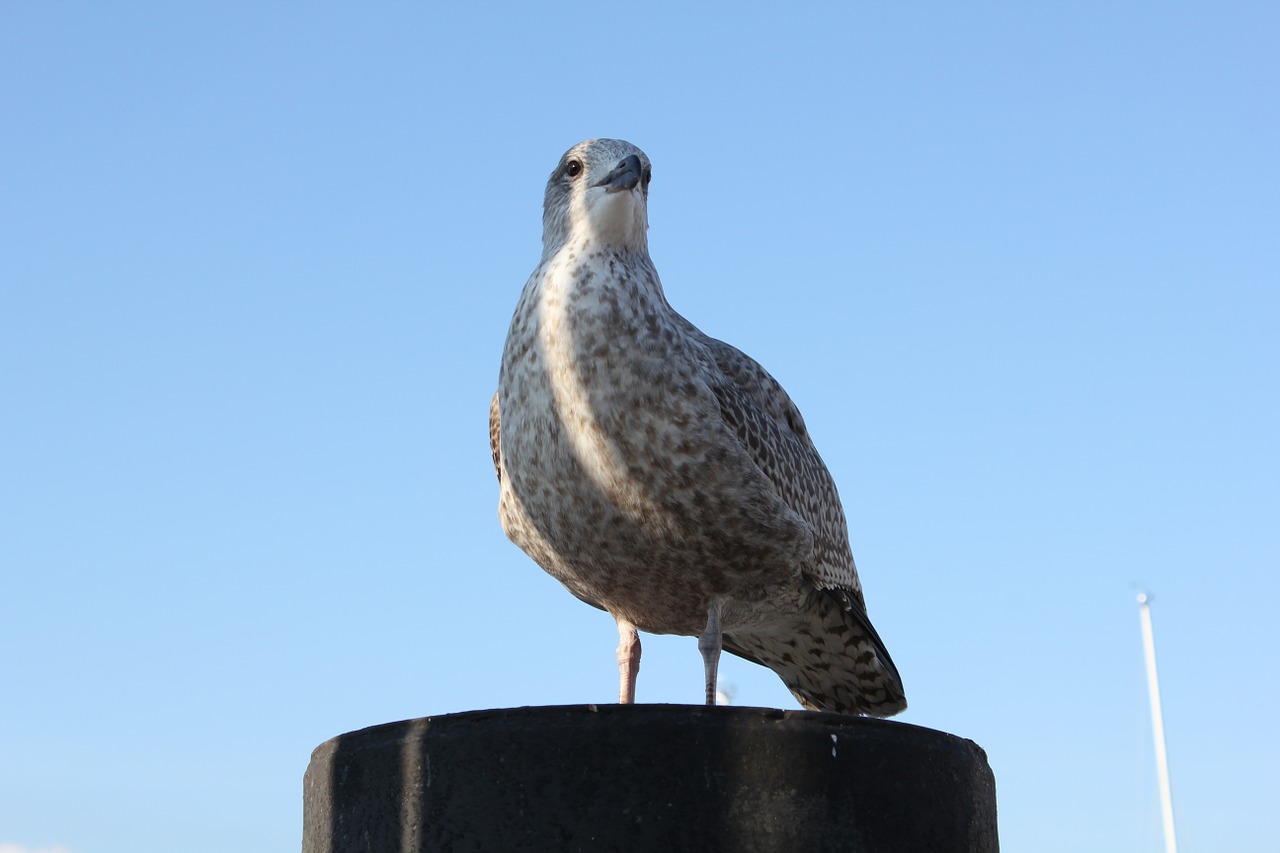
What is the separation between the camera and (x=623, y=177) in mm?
6953

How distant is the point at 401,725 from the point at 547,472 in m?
1.81

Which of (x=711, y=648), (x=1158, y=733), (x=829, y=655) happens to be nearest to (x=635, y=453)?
(x=711, y=648)

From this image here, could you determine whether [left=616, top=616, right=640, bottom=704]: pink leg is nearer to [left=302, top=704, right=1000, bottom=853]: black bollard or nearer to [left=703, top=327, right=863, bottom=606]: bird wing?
[left=703, top=327, right=863, bottom=606]: bird wing

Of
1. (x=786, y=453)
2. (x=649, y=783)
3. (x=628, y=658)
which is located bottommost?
(x=649, y=783)

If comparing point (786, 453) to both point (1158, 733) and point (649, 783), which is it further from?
point (1158, 733)

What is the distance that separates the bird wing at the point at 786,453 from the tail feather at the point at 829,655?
A: 5.7 inches

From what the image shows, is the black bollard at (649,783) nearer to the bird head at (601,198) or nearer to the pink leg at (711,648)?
the pink leg at (711,648)

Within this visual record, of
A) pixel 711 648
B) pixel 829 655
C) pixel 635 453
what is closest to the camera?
pixel 635 453

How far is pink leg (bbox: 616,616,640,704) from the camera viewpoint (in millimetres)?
6898

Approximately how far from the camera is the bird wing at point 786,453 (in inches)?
273

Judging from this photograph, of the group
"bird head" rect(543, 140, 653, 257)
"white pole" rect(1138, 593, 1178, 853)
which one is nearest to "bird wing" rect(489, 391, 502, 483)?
A: "bird head" rect(543, 140, 653, 257)

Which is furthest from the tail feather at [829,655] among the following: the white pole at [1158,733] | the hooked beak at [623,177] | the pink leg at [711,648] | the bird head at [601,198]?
the white pole at [1158,733]

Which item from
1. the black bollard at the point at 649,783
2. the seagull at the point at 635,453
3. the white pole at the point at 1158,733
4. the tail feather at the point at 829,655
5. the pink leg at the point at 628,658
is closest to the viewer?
the black bollard at the point at 649,783

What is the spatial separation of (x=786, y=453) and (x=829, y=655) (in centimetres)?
126
